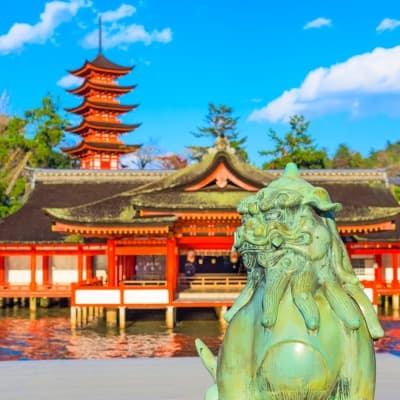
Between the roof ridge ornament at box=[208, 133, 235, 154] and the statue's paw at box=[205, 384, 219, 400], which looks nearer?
the statue's paw at box=[205, 384, 219, 400]

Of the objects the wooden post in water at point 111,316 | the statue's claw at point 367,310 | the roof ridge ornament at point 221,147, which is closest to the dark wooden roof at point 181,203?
the roof ridge ornament at point 221,147

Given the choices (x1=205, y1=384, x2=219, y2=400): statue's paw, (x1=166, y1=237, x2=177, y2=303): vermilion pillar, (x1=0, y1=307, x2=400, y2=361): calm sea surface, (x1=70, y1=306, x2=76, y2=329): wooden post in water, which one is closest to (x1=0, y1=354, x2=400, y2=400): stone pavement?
(x1=205, y1=384, x2=219, y2=400): statue's paw

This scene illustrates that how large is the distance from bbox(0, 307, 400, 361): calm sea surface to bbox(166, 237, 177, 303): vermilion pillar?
1.02 meters

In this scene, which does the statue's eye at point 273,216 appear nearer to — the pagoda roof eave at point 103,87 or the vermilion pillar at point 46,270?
the vermilion pillar at point 46,270

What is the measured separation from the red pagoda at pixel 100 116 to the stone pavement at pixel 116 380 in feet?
96.7

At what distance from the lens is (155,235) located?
18734 millimetres

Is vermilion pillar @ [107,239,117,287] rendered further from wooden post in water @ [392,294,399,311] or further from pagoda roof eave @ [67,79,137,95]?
pagoda roof eave @ [67,79,137,95]

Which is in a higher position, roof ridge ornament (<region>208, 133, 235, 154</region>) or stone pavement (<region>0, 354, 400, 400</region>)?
roof ridge ornament (<region>208, 133, 235, 154</region>)

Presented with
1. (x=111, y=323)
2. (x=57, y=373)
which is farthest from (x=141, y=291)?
(x=57, y=373)

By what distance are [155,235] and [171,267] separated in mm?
1107

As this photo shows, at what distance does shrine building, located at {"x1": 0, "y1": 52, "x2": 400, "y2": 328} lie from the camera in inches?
706

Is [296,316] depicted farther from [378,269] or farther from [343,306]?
[378,269]

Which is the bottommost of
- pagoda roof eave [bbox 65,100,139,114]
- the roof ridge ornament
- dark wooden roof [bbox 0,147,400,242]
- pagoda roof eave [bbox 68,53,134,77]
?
dark wooden roof [bbox 0,147,400,242]

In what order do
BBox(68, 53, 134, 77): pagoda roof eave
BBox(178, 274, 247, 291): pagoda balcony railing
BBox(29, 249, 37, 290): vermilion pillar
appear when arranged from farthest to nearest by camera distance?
BBox(68, 53, 134, 77): pagoda roof eave
BBox(29, 249, 37, 290): vermilion pillar
BBox(178, 274, 247, 291): pagoda balcony railing
